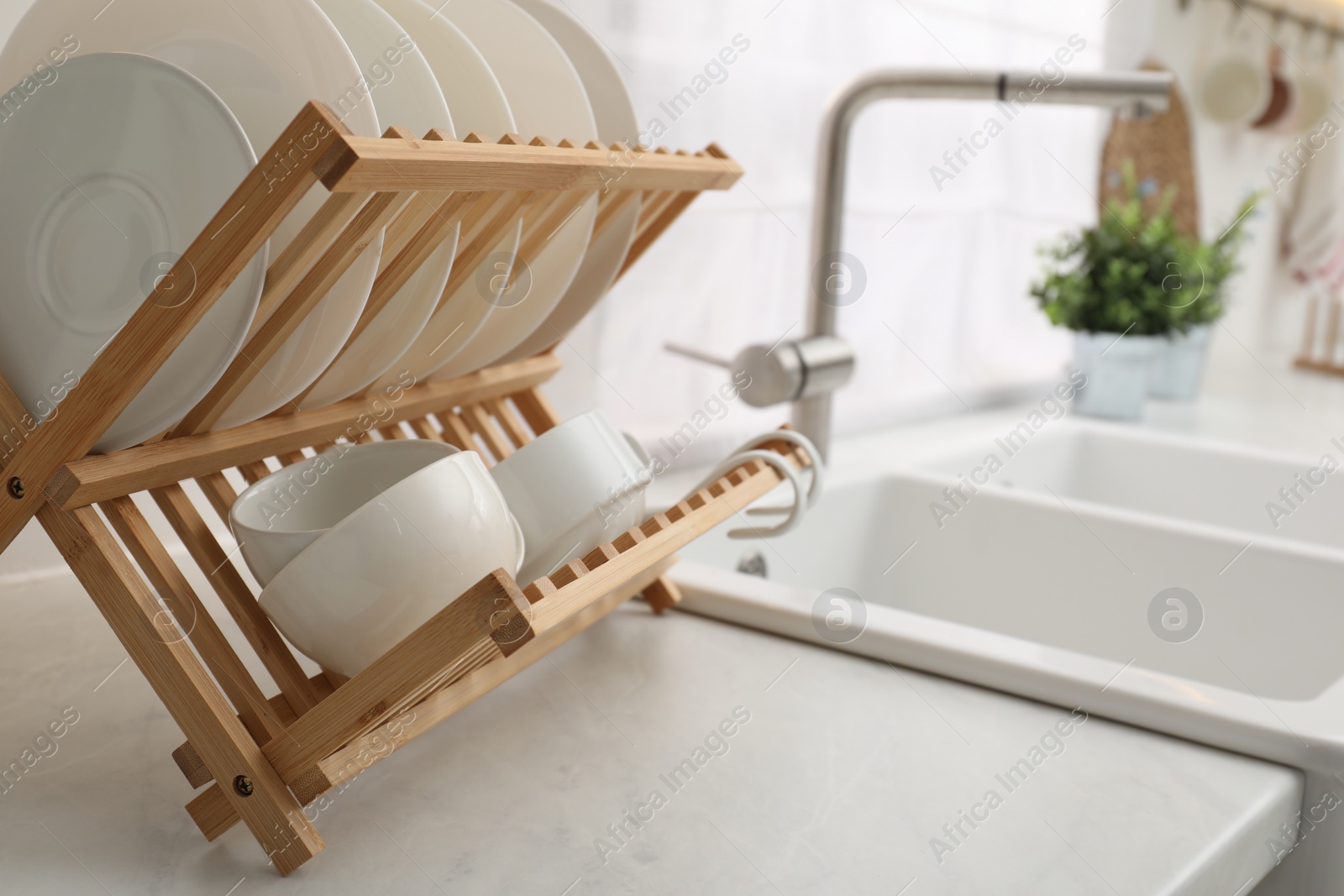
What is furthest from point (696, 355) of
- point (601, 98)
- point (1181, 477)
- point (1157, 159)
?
point (1157, 159)

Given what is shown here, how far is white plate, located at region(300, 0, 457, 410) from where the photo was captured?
59 cm

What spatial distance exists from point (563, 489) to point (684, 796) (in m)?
0.18

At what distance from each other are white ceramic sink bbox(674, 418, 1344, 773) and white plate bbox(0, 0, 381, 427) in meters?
0.40

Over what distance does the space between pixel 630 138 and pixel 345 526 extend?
380 mm

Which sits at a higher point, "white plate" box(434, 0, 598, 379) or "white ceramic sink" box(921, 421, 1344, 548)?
"white plate" box(434, 0, 598, 379)

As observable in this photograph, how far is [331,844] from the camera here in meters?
0.55

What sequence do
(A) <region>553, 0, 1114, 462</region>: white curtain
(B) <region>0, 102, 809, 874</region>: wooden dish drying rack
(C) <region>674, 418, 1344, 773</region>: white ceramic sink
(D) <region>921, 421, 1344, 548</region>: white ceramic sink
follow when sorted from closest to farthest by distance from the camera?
(B) <region>0, 102, 809, 874</region>: wooden dish drying rack
(C) <region>674, 418, 1344, 773</region>: white ceramic sink
(A) <region>553, 0, 1114, 462</region>: white curtain
(D) <region>921, 421, 1344, 548</region>: white ceramic sink

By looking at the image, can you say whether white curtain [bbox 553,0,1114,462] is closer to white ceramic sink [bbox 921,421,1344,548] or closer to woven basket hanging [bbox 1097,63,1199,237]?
woven basket hanging [bbox 1097,63,1199,237]

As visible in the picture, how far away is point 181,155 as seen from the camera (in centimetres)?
51

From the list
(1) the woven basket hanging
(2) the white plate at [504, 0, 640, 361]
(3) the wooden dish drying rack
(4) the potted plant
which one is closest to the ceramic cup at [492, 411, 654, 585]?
(3) the wooden dish drying rack

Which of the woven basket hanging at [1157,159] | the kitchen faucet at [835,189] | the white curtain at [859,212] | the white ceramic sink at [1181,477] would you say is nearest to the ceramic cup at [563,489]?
the kitchen faucet at [835,189]

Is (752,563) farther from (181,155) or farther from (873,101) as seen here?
(181,155)

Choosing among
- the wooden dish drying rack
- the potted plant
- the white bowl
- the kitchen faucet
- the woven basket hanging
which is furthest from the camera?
the woven basket hanging

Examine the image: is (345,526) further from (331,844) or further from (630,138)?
(630,138)
